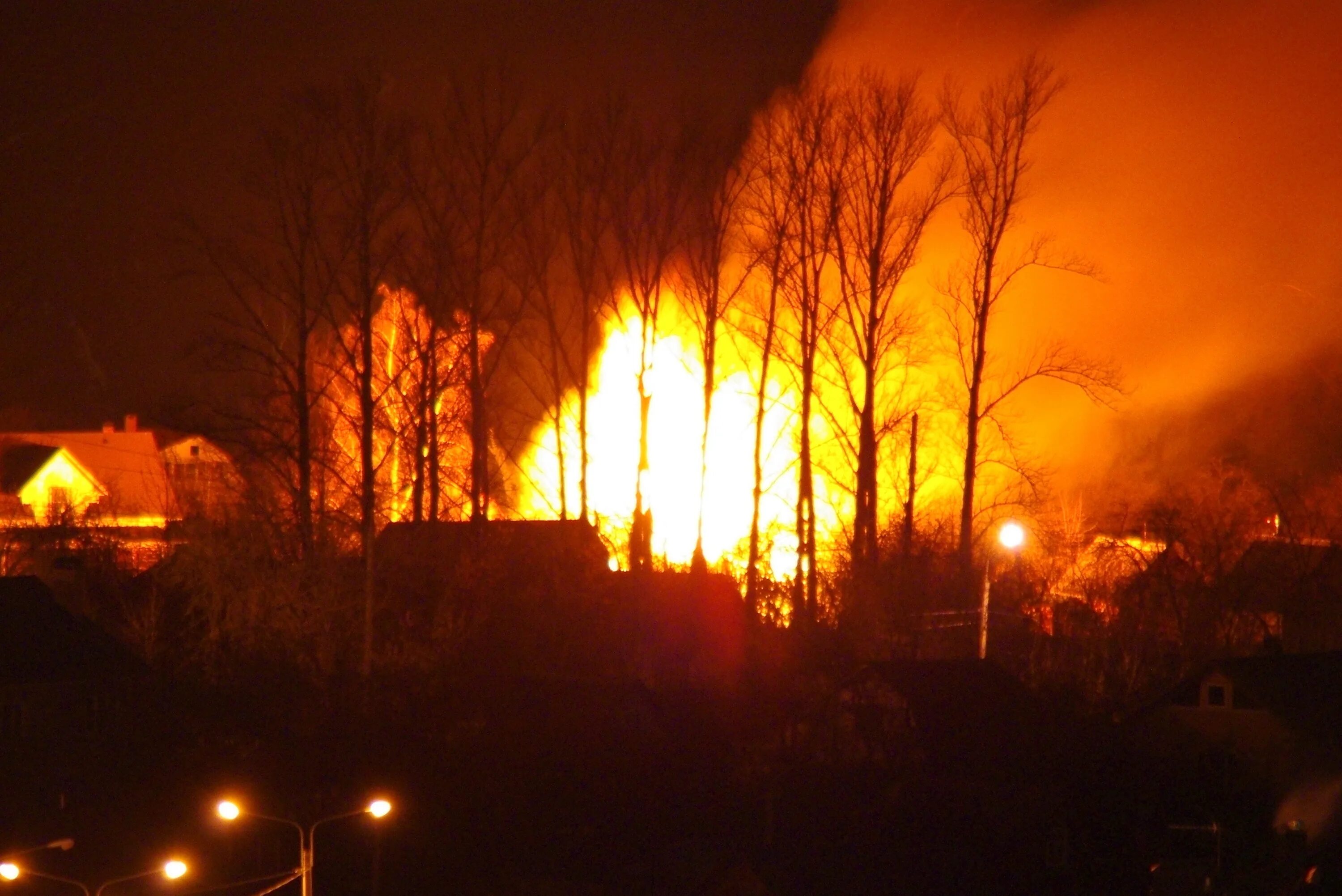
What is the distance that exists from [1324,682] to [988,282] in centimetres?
1028

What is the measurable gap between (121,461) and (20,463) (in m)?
→ 4.24

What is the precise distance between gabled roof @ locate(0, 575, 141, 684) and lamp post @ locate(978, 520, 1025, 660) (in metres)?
16.0

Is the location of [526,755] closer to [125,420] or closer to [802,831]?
[802,831]

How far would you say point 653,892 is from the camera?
20719 mm

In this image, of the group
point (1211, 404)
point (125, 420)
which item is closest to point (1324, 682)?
point (1211, 404)

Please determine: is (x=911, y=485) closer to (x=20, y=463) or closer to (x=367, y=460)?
(x=367, y=460)

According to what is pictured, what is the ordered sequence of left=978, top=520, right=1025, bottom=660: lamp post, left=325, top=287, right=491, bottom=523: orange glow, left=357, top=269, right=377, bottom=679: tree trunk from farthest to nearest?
left=325, top=287, right=491, bottom=523: orange glow
left=357, top=269, right=377, bottom=679: tree trunk
left=978, top=520, right=1025, bottom=660: lamp post

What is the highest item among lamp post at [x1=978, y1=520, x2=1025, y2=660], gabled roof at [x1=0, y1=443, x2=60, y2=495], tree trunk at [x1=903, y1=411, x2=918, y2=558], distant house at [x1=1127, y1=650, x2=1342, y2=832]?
gabled roof at [x1=0, y1=443, x2=60, y2=495]

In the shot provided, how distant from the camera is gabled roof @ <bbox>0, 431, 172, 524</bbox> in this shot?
49.2 metres

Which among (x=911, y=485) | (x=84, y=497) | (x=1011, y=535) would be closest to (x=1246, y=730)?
(x=911, y=485)

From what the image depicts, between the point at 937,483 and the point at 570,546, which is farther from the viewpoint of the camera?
the point at 937,483

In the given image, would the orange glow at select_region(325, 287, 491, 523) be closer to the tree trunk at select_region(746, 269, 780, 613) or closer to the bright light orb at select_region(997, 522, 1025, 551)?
the tree trunk at select_region(746, 269, 780, 613)

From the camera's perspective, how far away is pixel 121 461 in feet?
173

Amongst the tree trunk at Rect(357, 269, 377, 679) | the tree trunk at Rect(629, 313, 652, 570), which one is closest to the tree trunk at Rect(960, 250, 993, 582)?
the tree trunk at Rect(629, 313, 652, 570)
